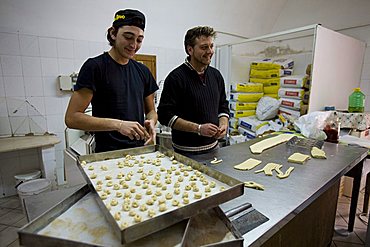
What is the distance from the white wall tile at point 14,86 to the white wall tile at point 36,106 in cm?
10

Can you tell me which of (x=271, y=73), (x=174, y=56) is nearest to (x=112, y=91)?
(x=174, y=56)

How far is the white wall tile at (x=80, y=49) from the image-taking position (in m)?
2.49

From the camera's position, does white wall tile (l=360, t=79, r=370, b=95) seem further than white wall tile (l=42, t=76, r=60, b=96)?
Yes

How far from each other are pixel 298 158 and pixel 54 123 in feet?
8.06

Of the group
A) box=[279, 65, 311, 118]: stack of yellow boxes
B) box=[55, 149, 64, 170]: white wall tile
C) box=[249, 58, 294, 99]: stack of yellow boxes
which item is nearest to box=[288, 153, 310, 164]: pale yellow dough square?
box=[279, 65, 311, 118]: stack of yellow boxes

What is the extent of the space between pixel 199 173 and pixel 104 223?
37 centimetres

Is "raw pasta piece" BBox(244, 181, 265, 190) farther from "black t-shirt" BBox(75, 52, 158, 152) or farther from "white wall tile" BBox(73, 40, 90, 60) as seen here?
"white wall tile" BBox(73, 40, 90, 60)

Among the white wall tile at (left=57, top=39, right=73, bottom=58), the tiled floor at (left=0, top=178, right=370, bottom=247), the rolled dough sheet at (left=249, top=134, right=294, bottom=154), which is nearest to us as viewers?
the rolled dough sheet at (left=249, top=134, right=294, bottom=154)

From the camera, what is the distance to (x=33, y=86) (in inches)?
92.5

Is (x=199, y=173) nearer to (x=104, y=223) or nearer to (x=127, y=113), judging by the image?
(x=104, y=223)

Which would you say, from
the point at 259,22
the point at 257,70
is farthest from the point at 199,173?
the point at 259,22

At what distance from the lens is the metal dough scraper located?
68 centimetres

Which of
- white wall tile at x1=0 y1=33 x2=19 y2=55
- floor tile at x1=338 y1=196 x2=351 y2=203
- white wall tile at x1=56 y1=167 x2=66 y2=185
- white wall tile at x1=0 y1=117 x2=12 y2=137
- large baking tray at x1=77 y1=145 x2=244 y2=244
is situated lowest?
floor tile at x1=338 y1=196 x2=351 y2=203

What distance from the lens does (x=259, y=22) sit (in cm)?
391
